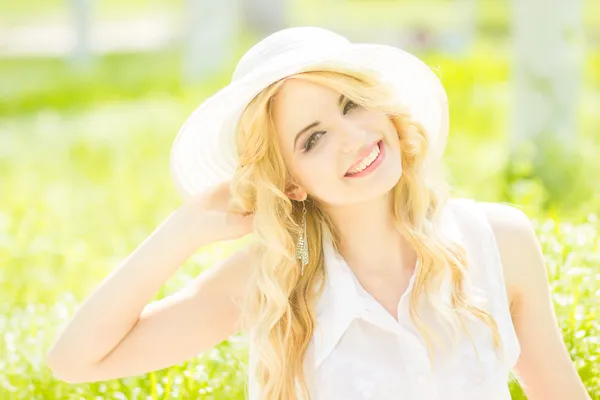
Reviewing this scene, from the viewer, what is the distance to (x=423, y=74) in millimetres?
2965

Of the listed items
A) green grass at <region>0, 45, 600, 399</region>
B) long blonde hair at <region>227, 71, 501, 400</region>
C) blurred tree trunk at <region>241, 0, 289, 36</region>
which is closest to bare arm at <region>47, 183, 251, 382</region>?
long blonde hair at <region>227, 71, 501, 400</region>

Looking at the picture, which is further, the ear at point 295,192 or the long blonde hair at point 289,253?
the ear at point 295,192

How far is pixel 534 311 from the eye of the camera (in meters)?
2.80

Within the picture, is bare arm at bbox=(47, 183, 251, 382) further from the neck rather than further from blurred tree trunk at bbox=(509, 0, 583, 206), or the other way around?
blurred tree trunk at bbox=(509, 0, 583, 206)

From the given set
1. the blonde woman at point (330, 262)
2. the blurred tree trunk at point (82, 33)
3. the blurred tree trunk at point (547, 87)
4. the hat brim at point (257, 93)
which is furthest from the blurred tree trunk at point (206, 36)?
the blonde woman at point (330, 262)

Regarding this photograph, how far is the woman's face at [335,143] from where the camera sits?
263 cm

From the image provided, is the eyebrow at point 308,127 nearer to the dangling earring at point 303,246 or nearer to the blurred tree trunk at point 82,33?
the dangling earring at point 303,246

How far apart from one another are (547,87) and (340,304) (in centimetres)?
465

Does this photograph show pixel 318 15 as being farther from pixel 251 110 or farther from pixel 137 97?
pixel 251 110

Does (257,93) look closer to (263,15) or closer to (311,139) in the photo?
(311,139)

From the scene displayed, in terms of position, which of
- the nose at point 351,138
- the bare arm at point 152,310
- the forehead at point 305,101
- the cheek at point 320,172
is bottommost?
the bare arm at point 152,310

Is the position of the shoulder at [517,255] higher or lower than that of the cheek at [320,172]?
lower

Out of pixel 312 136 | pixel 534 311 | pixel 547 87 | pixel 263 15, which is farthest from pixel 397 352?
pixel 263 15

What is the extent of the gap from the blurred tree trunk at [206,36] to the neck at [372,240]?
34.5 ft
